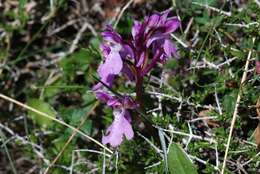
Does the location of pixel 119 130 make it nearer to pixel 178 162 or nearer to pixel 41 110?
pixel 178 162

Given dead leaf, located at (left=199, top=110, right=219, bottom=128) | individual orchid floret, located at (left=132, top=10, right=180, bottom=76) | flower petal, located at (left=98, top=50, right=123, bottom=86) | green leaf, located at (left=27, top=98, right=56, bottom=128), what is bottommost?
green leaf, located at (left=27, top=98, right=56, bottom=128)

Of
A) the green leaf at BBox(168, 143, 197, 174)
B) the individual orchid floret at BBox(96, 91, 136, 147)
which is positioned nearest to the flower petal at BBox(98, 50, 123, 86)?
the individual orchid floret at BBox(96, 91, 136, 147)

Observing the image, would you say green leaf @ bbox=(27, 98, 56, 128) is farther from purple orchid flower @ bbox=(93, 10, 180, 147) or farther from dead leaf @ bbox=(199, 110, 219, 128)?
dead leaf @ bbox=(199, 110, 219, 128)

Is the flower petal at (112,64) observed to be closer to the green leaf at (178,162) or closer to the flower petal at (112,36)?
the flower petal at (112,36)

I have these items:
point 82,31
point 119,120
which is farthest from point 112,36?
point 82,31

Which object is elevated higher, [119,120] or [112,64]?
[112,64]


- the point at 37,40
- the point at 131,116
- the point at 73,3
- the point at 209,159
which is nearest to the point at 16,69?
the point at 37,40
